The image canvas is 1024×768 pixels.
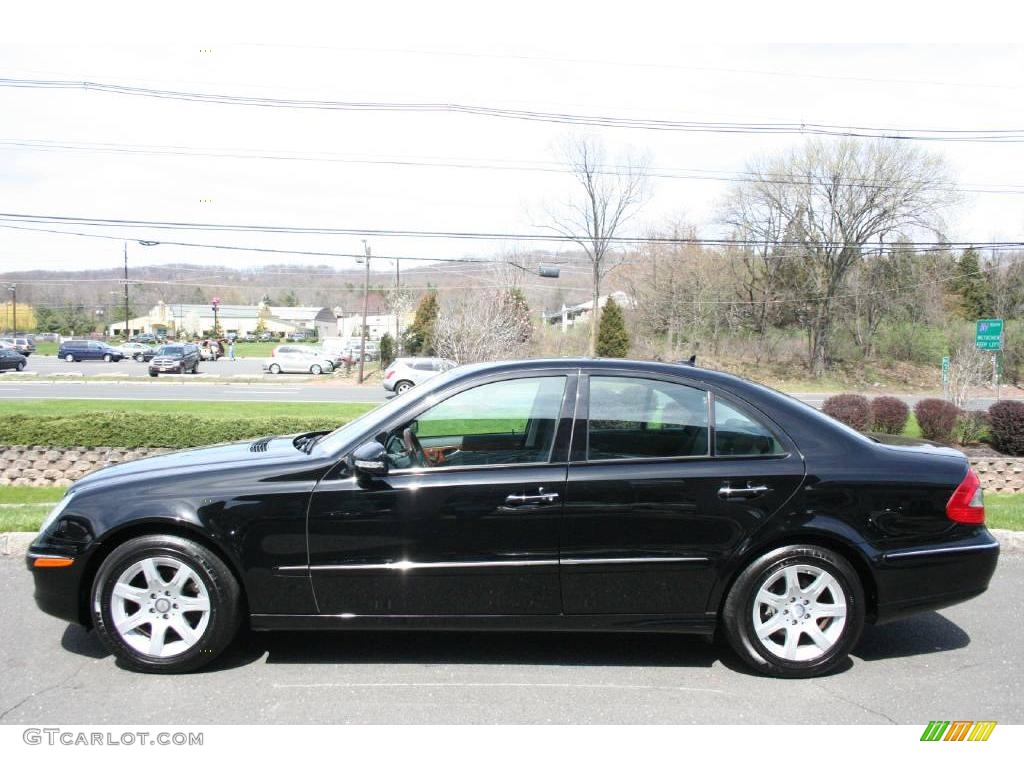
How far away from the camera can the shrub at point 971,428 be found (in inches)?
575

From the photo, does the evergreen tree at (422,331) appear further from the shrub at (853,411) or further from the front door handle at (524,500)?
the front door handle at (524,500)

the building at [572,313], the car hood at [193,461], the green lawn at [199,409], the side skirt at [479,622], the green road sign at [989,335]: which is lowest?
the green lawn at [199,409]

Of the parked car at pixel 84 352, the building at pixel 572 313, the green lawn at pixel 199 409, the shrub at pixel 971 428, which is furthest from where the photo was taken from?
the parked car at pixel 84 352

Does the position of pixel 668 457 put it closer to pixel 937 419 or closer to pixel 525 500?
pixel 525 500

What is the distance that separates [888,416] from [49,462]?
14.6 metres

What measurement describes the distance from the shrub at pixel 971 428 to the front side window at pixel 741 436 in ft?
41.9

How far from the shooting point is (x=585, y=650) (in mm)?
4250

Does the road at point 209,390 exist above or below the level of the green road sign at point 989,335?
below

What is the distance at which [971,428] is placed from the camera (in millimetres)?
14680

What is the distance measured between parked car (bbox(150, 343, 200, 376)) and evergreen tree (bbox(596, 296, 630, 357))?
75.4 ft

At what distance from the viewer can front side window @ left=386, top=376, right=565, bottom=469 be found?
13.1ft

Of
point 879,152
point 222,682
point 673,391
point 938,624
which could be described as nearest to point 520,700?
point 222,682

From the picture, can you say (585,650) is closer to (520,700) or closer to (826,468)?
(520,700)

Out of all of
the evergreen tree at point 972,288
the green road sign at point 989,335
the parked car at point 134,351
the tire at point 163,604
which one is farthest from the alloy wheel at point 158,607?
the parked car at point 134,351
